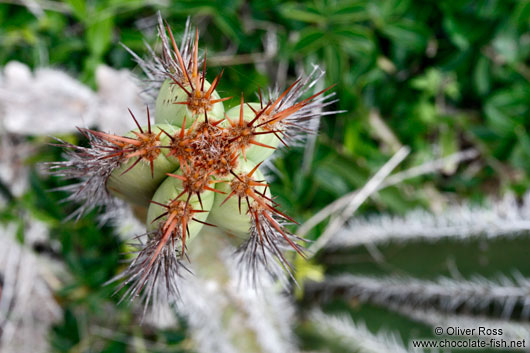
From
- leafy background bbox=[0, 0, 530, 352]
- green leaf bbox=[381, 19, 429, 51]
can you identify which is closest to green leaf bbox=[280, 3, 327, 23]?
leafy background bbox=[0, 0, 530, 352]

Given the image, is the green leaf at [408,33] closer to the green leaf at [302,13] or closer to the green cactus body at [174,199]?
the green leaf at [302,13]

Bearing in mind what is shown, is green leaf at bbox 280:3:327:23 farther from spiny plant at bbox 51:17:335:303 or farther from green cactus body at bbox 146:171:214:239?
green cactus body at bbox 146:171:214:239

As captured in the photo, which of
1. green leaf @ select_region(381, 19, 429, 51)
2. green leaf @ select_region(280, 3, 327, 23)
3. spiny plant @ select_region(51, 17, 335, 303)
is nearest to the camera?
spiny plant @ select_region(51, 17, 335, 303)

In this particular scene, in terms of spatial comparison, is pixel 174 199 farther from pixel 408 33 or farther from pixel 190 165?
pixel 408 33

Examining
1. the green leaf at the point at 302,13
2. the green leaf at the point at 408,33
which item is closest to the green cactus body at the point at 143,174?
the green leaf at the point at 302,13

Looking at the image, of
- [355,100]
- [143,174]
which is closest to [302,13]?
A: [355,100]

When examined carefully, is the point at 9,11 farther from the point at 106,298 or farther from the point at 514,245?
the point at 514,245

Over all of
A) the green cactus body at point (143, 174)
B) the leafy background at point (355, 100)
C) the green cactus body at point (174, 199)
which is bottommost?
the green cactus body at point (174, 199)

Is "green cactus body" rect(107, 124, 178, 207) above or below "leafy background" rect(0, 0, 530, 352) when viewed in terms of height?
below

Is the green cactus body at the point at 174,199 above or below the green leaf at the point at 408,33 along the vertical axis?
below
